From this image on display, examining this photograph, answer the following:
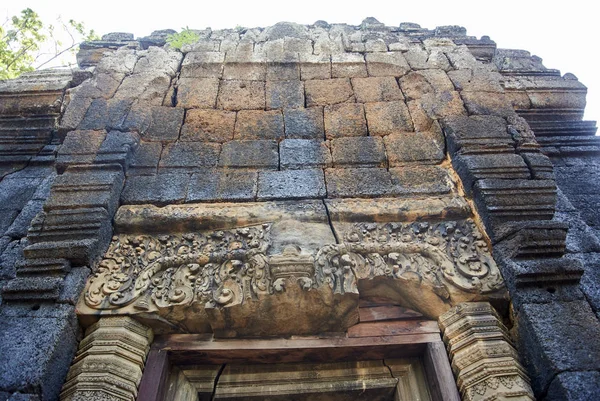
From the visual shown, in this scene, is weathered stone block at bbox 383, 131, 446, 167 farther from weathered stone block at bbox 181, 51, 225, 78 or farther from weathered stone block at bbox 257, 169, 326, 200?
weathered stone block at bbox 181, 51, 225, 78

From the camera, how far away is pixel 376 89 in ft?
16.7

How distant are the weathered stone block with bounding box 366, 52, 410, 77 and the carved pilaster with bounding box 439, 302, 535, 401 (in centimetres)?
310

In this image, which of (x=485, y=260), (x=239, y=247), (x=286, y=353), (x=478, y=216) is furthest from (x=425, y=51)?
(x=286, y=353)

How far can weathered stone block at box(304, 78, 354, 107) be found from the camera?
4.97 m

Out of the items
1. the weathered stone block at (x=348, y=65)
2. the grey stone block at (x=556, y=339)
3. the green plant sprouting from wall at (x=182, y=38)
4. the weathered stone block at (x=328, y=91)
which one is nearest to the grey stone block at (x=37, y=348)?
the grey stone block at (x=556, y=339)

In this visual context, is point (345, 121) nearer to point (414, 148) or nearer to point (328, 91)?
point (328, 91)

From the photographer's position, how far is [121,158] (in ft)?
12.9

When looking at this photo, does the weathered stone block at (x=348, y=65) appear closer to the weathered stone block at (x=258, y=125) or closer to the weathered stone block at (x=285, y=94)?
the weathered stone block at (x=285, y=94)

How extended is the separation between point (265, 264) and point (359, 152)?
160cm

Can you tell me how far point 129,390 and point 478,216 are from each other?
8.44 feet

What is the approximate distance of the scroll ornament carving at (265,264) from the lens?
3014 millimetres

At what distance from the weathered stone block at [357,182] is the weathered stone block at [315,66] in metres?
1.74

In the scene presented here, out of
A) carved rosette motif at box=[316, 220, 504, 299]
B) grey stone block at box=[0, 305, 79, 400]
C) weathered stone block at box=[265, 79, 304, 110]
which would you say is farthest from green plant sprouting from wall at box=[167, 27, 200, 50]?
grey stone block at box=[0, 305, 79, 400]

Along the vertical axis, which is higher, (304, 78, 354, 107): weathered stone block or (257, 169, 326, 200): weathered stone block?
(304, 78, 354, 107): weathered stone block
